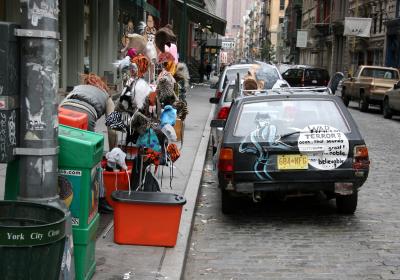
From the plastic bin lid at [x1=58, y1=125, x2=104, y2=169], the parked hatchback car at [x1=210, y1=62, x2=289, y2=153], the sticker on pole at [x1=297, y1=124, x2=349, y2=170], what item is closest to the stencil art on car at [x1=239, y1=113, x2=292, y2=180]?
the sticker on pole at [x1=297, y1=124, x2=349, y2=170]

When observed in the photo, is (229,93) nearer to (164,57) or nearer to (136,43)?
(164,57)

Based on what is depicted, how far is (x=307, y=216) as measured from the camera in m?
7.80

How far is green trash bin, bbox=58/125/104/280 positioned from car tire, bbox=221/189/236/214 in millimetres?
3027

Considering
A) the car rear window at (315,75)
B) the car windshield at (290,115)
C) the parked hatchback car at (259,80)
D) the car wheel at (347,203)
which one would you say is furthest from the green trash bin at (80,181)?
the car rear window at (315,75)

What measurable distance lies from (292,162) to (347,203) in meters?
1.14

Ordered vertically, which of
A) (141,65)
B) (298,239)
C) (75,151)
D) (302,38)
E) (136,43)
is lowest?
(298,239)

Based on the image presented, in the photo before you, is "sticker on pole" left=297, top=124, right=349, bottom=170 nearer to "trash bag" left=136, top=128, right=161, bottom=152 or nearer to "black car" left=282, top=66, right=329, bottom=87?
"trash bag" left=136, top=128, right=161, bottom=152

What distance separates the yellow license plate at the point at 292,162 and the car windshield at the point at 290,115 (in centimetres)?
31

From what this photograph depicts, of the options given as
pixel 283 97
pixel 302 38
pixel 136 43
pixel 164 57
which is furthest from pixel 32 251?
pixel 302 38

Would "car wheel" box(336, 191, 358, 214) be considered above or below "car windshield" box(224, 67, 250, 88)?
below

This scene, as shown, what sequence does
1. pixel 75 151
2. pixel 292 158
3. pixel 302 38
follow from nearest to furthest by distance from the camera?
pixel 75 151
pixel 292 158
pixel 302 38

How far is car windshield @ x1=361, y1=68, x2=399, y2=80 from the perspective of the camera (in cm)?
2588

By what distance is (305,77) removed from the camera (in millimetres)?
33000

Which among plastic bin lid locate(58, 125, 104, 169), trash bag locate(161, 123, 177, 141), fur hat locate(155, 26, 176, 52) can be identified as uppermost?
fur hat locate(155, 26, 176, 52)
